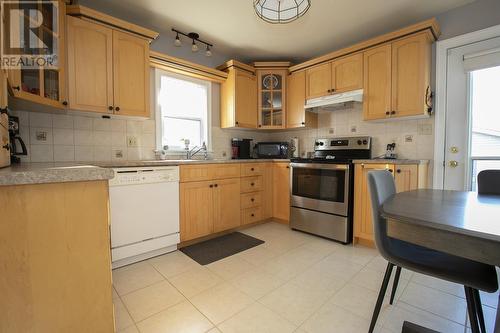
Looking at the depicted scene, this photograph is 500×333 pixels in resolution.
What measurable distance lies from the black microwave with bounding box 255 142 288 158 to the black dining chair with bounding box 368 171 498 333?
2320 millimetres

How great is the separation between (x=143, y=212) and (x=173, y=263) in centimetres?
56

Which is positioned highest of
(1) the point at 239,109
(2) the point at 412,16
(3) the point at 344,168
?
(2) the point at 412,16

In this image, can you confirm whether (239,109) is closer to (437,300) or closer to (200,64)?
(200,64)

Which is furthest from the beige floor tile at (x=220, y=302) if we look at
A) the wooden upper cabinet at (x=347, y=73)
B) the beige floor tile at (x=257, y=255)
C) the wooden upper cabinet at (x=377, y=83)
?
the wooden upper cabinet at (x=347, y=73)

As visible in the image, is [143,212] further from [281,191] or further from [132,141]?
[281,191]

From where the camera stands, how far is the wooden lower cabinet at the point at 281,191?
126 inches

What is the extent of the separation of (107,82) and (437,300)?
10.6ft

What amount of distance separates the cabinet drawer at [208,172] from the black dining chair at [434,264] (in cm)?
180

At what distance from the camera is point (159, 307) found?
1.52 metres

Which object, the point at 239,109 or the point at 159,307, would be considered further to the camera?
the point at 239,109

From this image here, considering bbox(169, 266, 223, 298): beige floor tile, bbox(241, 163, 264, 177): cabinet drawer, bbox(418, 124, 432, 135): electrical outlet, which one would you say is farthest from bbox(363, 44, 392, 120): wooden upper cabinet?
bbox(169, 266, 223, 298): beige floor tile

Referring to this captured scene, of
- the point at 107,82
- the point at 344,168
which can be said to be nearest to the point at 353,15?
the point at 344,168

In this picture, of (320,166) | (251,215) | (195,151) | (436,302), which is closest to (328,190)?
(320,166)

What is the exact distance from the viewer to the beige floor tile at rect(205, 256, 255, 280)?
76.2 inches
